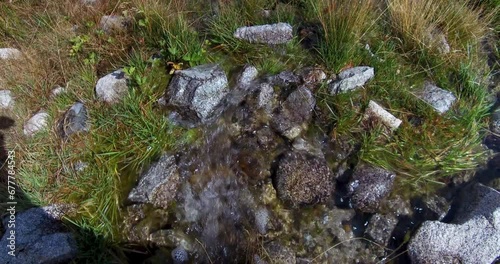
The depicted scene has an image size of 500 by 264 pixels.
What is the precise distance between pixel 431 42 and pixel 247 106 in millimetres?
1813

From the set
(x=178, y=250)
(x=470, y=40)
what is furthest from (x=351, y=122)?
(x=178, y=250)

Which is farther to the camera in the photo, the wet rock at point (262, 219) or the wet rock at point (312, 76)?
the wet rock at point (312, 76)

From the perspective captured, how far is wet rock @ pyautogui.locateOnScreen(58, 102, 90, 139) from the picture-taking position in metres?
3.62

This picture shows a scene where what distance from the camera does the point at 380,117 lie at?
12.4 feet

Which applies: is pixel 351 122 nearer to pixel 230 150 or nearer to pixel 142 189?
pixel 230 150

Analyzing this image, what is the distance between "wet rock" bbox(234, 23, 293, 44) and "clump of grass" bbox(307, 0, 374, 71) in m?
0.33

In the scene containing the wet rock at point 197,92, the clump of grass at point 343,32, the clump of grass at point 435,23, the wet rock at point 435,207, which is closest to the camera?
the wet rock at point 435,207

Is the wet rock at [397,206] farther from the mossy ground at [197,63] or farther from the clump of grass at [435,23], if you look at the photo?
the clump of grass at [435,23]

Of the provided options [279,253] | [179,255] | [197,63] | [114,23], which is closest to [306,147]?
[279,253]

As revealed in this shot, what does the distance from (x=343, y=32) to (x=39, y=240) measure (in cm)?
298

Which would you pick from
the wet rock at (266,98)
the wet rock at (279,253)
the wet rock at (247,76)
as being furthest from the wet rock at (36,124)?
the wet rock at (279,253)

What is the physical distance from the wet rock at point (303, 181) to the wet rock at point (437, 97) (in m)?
1.12

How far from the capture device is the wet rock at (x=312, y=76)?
4008 millimetres

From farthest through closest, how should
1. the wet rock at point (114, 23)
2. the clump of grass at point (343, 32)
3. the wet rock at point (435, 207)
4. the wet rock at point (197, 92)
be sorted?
the wet rock at point (114, 23) < the clump of grass at point (343, 32) < the wet rock at point (197, 92) < the wet rock at point (435, 207)
